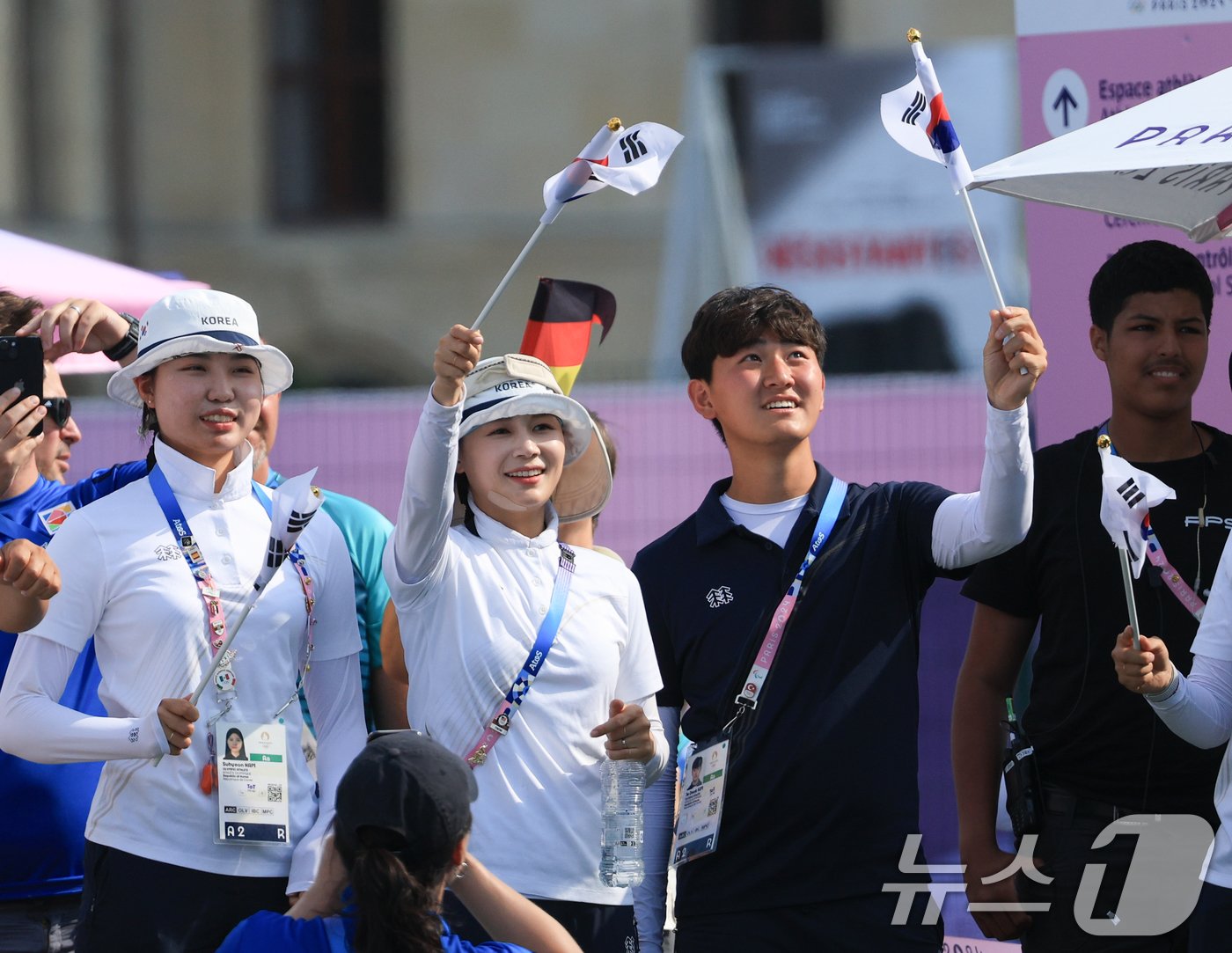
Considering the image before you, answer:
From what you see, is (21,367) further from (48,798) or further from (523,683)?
(523,683)

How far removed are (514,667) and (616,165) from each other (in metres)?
1.10

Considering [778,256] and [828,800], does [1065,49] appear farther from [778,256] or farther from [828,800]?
[778,256]

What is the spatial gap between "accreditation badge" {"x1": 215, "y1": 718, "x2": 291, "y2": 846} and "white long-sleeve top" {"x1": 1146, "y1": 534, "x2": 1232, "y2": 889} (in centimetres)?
172

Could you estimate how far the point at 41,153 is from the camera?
20.9 m

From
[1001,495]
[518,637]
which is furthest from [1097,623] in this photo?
[518,637]

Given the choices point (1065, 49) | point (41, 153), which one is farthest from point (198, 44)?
point (1065, 49)

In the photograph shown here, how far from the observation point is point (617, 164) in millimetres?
3924

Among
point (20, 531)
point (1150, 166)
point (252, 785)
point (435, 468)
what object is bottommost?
point (252, 785)

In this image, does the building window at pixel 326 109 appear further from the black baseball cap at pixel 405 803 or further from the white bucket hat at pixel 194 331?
the black baseball cap at pixel 405 803

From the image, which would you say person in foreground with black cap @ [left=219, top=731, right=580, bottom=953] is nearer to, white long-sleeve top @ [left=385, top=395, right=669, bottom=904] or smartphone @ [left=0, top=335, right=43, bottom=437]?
white long-sleeve top @ [left=385, top=395, right=669, bottom=904]

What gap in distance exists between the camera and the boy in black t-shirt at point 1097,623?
396 cm

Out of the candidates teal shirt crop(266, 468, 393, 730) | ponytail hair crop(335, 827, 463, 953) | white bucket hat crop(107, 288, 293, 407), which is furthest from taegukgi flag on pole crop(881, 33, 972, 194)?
ponytail hair crop(335, 827, 463, 953)

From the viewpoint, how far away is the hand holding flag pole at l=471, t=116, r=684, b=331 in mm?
3871

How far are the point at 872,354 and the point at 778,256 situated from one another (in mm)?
1245
